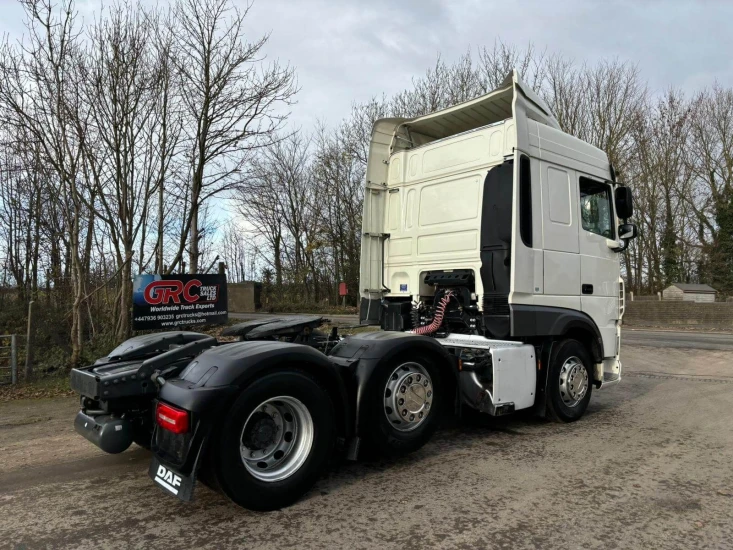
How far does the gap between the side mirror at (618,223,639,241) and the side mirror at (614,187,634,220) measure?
15cm

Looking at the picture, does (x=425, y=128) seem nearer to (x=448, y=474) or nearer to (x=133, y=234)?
(x=448, y=474)

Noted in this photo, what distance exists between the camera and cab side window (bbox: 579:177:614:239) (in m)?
6.14

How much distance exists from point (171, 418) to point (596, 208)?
17.7 ft

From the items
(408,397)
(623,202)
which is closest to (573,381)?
(623,202)

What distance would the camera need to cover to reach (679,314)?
73.7ft

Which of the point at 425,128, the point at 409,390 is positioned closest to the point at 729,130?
the point at 425,128

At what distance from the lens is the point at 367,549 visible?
297cm

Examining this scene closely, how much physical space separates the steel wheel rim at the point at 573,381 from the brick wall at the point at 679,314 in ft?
61.9

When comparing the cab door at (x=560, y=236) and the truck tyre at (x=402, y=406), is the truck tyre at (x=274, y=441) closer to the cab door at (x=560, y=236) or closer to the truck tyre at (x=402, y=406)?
the truck tyre at (x=402, y=406)

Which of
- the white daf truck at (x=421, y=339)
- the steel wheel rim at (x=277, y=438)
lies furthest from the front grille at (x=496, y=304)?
the steel wheel rim at (x=277, y=438)

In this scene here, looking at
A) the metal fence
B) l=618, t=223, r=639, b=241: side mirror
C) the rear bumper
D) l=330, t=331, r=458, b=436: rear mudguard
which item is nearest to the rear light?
the rear bumper

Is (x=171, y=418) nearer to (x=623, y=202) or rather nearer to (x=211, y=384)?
(x=211, y=384)

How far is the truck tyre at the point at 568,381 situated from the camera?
18.5 feet

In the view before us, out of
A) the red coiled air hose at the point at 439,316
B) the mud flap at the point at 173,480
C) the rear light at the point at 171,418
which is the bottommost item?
the mud flap at the point at 173,480
